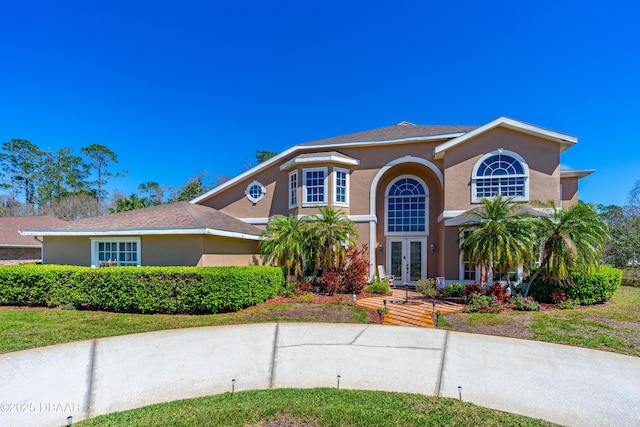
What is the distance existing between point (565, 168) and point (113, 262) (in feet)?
75.2

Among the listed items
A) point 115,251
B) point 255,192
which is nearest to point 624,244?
point 255,192

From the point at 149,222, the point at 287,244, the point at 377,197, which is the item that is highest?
the point at 377,197

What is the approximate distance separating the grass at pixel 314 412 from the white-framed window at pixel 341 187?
38.1ft

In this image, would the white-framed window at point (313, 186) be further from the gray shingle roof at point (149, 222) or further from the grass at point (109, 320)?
the grass at point (109, 320)

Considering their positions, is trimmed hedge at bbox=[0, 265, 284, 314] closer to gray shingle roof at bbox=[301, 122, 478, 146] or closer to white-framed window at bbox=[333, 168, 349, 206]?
white-framed window at bbox=[333, 168, 349, 206]

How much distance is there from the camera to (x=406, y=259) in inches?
628

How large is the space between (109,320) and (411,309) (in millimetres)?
8882

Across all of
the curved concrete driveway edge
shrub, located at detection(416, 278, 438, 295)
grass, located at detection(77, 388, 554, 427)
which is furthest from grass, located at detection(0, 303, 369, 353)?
shrub, located at detection(416, 278, 438, 295)

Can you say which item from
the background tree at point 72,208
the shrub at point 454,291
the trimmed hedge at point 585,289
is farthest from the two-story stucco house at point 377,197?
the background tree at point 72,208

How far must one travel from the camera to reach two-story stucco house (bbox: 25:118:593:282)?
12.0 meters

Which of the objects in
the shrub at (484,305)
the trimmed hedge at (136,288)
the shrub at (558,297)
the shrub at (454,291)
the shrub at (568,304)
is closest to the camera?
the trimmed hedge at (136,288)

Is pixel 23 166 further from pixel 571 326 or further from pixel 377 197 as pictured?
pixel 571 326

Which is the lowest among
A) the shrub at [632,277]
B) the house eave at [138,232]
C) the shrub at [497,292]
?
the shrub at [632,277]

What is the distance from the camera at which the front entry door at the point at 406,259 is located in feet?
51.5
